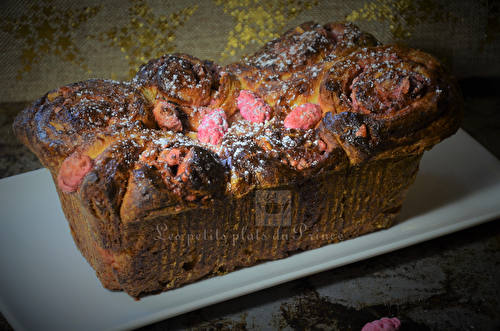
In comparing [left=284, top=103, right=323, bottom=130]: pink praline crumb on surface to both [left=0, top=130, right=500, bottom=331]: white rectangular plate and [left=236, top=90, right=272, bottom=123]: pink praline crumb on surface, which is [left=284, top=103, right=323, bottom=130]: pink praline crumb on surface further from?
[left=0, top=130, right=500, bottom=331]: white rectangular plate

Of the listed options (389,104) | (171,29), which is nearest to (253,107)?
(389,104)

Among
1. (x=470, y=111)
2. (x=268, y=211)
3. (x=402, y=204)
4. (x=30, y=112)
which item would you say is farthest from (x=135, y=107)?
(x=470, y=111)

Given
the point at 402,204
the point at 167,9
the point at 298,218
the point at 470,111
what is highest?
the point at 167,9

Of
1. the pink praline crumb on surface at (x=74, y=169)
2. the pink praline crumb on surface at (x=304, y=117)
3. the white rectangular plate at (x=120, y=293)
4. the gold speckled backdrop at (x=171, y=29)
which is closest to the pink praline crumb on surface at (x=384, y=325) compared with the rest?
the white rectangular plate at (x=120, y=293)

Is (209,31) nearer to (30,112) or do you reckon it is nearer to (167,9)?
(167,9)

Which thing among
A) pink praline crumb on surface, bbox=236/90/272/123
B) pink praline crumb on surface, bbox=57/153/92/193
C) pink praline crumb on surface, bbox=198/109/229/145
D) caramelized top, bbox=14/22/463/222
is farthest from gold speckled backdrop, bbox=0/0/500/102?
pink praline crumb on surface, bbox=57/153/92/193

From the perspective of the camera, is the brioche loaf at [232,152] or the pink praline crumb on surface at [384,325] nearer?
the brioche loaf at [232,152]

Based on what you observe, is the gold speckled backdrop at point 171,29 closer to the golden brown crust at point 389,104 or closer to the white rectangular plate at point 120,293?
the white rectangular plate at point 120,293
